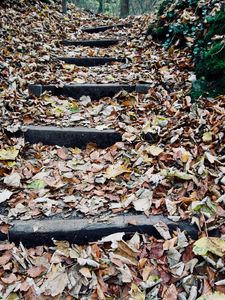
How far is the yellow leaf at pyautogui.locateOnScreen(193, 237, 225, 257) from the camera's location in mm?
1948

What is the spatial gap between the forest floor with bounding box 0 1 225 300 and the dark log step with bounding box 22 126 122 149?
0.07 m

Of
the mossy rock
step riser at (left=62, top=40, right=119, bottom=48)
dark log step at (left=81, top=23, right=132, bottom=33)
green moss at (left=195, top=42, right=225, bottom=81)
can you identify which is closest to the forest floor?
green moss at (left=195, top=42, right=225, bottom=81)

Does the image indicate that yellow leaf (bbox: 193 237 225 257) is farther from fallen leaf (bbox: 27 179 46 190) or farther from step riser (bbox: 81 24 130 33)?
step riser (bbox: 81 24 130 33)

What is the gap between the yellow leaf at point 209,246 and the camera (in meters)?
1.95

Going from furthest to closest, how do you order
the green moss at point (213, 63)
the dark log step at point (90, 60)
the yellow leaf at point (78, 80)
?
the dark log step at point (90, 60) < the yellow leaf at point (78, 80) < the green moss at point (213, 63)

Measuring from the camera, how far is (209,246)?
197 centimetres

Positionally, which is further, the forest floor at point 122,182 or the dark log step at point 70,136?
the dark log step at point 70,136

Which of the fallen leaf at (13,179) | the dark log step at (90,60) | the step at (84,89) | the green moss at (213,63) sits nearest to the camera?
the fallen leaf at (13,179)

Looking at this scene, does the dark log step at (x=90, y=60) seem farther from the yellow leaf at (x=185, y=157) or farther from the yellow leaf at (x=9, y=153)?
the yellow leaf at (x=185, y=157)

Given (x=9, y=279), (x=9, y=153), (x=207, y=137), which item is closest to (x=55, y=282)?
(x=9, y=279)

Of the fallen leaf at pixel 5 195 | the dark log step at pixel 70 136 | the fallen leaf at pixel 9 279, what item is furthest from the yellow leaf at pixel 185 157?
the fallen leaf at pixel 9 279

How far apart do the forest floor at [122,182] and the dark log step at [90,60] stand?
0.52m

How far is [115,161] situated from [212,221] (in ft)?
3.52

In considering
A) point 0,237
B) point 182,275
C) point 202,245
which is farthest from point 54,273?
point 202,245
